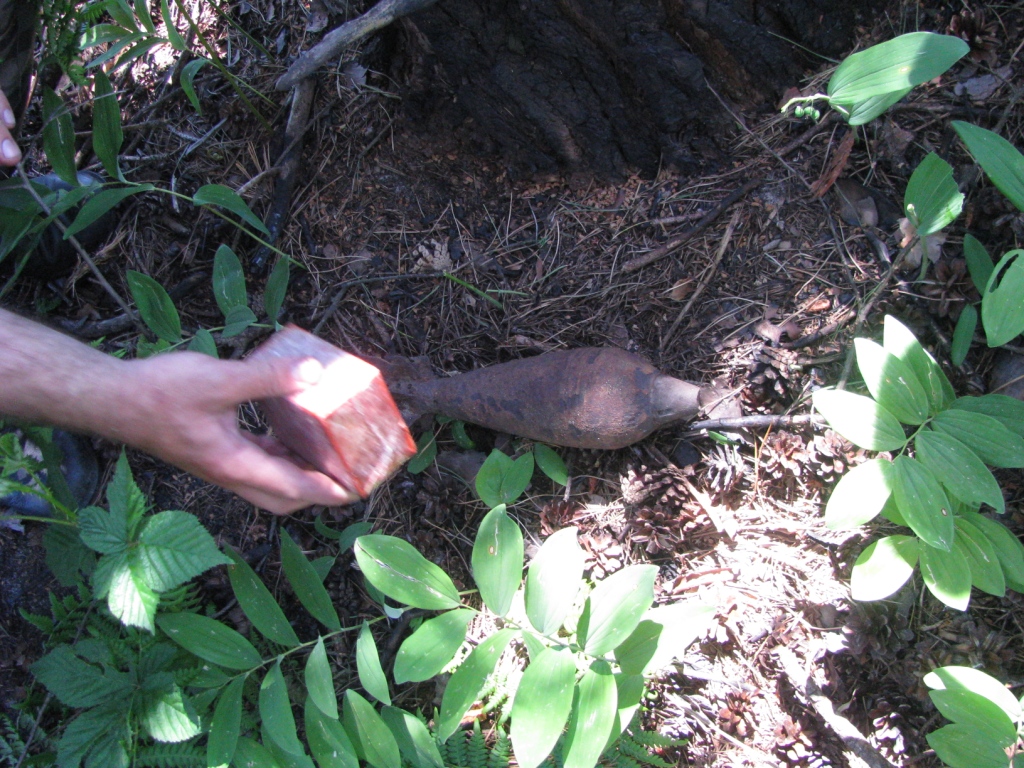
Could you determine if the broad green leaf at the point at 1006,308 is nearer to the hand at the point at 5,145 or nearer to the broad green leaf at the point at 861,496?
the broad green leaf at the point at 861,496

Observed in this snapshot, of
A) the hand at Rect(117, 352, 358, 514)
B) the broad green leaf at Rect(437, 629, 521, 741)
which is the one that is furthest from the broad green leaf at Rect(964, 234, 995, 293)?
the hand at Rect(117, 352, 358, 514)

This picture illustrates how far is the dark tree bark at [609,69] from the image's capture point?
1.91 metres

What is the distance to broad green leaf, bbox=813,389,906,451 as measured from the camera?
155 centimetres

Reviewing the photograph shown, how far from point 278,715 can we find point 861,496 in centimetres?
158

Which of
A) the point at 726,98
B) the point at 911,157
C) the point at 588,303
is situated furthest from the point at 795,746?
the point at 726,98

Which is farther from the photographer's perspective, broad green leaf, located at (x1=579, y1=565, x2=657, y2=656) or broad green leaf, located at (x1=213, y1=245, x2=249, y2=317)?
broad green leaf, located at (x1=213, y1=245, x2=249, y2=317)

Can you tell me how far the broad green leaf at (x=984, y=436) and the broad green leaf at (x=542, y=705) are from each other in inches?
43.2

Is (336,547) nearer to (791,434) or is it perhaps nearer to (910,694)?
(791,434)

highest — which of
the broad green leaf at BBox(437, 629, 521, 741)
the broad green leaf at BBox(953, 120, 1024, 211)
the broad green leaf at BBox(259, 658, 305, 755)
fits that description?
the broad green leaf at BBox(953, 120, 1024, 211)

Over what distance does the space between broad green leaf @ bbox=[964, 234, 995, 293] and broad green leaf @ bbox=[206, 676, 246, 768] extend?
236 cm

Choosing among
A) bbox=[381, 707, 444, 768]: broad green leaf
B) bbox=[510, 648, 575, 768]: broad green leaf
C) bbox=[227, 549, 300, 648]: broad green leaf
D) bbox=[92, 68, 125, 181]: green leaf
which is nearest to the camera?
bbox=[510, 648, 575, 768]: broad green leaf

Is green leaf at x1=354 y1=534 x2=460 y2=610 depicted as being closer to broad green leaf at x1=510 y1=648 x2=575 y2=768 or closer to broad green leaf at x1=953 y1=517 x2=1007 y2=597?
broad green leaf at x1=510 y1=648 x2=575 y2=768

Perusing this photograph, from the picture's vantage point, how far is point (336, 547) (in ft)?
7.20

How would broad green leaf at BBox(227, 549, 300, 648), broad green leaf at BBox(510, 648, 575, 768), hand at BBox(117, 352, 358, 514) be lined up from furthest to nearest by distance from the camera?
broad green leaf at BBox(227, 549, 300, 648), broad green leaf at BBox(510, 648, 575, 768), hand at BBox(117, 352, 358, 514)
